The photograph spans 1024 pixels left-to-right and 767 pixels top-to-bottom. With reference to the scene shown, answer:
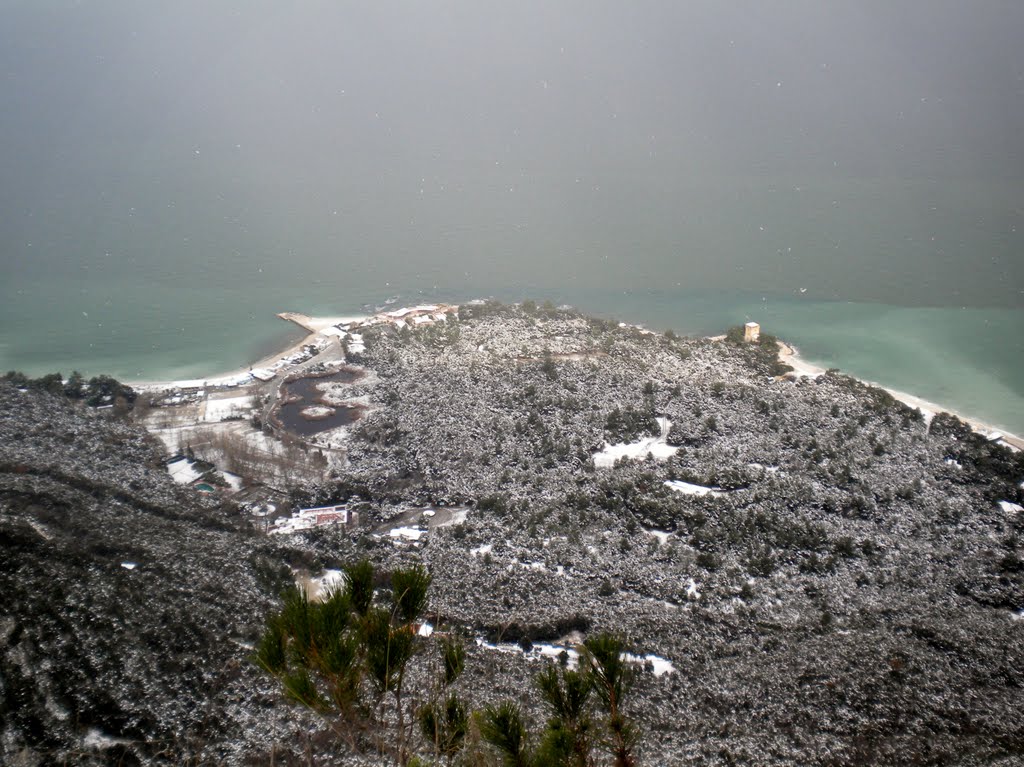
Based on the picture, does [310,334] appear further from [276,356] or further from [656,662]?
[656,662]

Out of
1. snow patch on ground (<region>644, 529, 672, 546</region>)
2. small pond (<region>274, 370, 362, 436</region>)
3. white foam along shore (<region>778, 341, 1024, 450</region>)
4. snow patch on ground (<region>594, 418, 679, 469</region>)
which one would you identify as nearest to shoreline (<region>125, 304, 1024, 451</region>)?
white foam along shore (<region>778, 341, 1024, 450</region>)

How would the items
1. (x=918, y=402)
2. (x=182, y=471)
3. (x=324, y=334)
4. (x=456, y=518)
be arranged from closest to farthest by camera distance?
(x=456, y=518) < (x=182, y=471) < (x=918, y=402) < (x=324, y=334)

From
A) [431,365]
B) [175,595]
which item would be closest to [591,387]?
[431,365]

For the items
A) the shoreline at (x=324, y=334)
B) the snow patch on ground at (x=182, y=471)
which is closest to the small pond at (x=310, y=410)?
the shoreline at (x=324, y=334)

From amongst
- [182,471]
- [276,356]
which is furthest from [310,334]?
[182,471]

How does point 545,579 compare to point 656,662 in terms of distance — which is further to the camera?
point 545,579

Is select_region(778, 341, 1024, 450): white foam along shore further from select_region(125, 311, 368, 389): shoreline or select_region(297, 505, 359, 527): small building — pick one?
select_region(125, 311, 368, 389): shoreline
